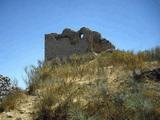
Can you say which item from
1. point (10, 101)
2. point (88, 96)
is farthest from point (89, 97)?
point (10, 101)

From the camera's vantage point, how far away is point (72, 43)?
65.5 feet

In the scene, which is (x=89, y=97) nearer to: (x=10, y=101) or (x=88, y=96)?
(x=88, y=96)

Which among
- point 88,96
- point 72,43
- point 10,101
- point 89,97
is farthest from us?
point 72,43

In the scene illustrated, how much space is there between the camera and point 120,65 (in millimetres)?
9102

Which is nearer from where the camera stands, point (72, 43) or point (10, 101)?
point (10, 101)

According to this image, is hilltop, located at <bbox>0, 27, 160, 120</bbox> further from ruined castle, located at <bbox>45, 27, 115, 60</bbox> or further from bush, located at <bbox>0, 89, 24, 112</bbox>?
ruined castle, located at <bbox>45, 27, 115, 60</bbox>

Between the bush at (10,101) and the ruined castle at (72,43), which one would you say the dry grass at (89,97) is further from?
the ruined castle at (72,43)

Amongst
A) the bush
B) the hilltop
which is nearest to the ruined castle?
the hilltop

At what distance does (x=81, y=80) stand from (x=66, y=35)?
12.6m

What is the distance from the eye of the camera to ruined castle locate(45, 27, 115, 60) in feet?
64.4

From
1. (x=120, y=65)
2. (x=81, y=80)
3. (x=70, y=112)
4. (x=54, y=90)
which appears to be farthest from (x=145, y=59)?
(x=70, y=112)

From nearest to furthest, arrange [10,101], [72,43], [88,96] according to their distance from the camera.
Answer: [88,96] < [10,101] < [72,43]

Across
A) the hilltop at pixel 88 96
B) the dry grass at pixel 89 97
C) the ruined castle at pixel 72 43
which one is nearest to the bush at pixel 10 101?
the hilltop at pixel 88 96

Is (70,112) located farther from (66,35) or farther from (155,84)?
(66,35)
